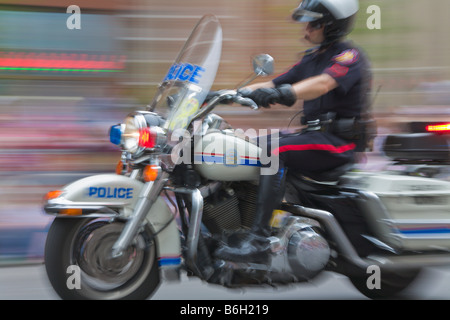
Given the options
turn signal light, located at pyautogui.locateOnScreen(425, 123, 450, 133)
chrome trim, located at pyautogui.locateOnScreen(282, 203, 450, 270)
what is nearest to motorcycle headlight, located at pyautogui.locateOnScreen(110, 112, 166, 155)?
chrome trim, located at pyautogui.locateOnScreen(282, 203, 450, 270)

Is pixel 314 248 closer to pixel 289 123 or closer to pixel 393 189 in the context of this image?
pixel 393 189

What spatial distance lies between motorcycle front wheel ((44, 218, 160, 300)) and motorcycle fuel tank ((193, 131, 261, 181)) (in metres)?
0.47

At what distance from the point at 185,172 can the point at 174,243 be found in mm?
383

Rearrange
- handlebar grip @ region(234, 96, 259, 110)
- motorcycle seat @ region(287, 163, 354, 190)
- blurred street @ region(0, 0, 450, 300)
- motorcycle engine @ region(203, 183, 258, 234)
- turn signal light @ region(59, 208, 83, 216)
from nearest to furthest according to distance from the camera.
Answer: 1. turn signal light @ region(59, 208, 83, 216)
2. handlebar grip @ region(234, 96, 259, 110)
3. motorcycle engine @ region(203, 183, 258, 234)
4. motorcycle seat @ region(287, 163, 354, 190)
5. blurred street @ region(0, 0, 450, 300)

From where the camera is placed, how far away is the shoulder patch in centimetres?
363

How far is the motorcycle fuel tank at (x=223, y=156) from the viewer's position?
3.47 meters

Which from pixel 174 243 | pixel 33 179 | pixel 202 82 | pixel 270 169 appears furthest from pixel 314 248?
pixel 33 179

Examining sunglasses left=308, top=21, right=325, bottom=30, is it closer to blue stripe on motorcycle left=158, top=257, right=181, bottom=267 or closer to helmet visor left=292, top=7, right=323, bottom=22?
helmet visor left=292, top=7, right=323, bottom=22

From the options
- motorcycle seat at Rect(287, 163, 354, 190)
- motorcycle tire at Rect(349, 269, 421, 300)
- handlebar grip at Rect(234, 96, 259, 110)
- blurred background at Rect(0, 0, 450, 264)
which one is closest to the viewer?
handlebar grip at Rect(234, 96, 259, 110)

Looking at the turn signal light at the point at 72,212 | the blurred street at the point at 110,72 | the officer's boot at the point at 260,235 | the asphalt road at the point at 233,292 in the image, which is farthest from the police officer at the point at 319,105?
the blurred street at the point at 110,72

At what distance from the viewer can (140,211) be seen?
10.9 ft

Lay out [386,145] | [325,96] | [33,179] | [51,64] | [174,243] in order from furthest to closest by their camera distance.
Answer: [51,64] → [33,179] → [386,145] → [325,96] → [174,243]

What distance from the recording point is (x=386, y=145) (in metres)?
3.97

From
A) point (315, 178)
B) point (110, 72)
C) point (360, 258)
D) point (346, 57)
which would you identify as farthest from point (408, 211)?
point (110, 72)
